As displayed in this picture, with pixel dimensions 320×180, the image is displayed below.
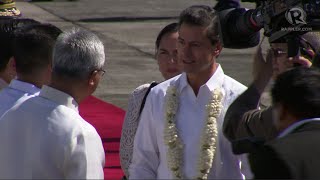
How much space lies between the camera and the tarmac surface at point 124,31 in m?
14.7

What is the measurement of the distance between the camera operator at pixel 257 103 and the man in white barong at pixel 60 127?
64cm

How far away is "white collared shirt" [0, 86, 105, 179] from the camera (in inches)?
175

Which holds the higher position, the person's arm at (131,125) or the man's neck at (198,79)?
the man's neck at (198,79)

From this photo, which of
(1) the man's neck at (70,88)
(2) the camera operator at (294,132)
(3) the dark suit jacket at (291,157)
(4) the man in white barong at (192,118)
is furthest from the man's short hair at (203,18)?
(3) the dark suit jacket at (291,157)

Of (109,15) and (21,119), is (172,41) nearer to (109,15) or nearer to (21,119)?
(21,119)

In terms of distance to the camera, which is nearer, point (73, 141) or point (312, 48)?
→ point (73, 141)

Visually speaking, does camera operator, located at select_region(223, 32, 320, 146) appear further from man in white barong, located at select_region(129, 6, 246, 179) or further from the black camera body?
man in white barong, located at select_region(129, 6, 246, 179)

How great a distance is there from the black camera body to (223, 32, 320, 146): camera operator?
79mm

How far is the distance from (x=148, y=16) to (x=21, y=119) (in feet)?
60.5

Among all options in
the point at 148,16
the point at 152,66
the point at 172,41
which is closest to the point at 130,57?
the point at 152,66

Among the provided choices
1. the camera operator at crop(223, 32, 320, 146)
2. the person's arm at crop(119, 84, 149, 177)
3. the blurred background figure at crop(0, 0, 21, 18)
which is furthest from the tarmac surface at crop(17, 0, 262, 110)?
the camera operator at crop(223, 32, 320, 146)

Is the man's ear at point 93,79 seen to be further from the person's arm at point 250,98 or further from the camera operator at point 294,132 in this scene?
the camera operator at point 294,132

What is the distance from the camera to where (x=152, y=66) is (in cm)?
1595

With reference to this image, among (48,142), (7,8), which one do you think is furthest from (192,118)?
(7,8)
